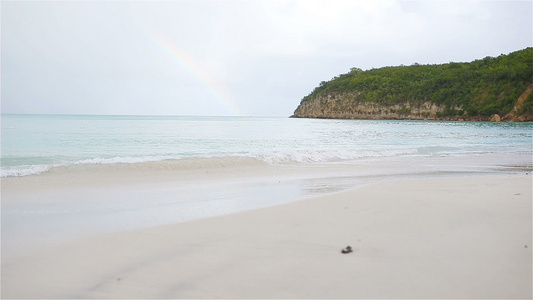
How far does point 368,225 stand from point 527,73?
267 feet

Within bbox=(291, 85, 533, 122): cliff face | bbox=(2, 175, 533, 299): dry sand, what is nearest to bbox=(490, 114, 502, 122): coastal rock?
bbox=(291, 85, 533, 122): cliff face

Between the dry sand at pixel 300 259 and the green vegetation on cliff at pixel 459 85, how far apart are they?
76861 mm

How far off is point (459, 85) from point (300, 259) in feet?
Result: 305

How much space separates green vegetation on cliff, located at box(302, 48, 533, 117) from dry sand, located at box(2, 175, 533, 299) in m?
76.9

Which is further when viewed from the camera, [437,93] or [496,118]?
[437,93]

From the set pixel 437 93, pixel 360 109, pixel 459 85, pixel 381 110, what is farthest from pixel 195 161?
pixel 360 109

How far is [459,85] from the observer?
275 feet

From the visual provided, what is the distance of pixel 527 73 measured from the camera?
6869 centimetres

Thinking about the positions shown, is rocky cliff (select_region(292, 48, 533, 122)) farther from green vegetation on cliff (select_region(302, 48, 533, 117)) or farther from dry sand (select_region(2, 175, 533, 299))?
dry sand (select_region(2, 175, 533, 299))

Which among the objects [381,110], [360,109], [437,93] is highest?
[437,93]

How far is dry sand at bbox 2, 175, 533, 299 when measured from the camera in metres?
2.62

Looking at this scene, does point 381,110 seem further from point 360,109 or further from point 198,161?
point 198,161

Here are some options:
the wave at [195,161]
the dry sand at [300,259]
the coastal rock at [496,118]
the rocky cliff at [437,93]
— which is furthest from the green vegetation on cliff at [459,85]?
the dry sand at [300,259]

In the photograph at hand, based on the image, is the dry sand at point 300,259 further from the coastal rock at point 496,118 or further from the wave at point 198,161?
the coastal rock at point 496,118
